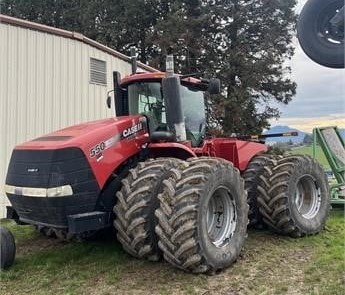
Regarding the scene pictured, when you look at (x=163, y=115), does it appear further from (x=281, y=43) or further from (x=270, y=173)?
(x=281, y=43)

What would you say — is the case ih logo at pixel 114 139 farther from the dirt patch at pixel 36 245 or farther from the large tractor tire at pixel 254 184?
Answer: the dirt patch at pixel 36 245

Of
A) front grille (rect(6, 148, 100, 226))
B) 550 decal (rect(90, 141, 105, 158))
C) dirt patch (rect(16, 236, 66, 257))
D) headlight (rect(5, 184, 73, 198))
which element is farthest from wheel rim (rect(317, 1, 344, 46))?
dirt patch (rect(16, 236, 66, 257))

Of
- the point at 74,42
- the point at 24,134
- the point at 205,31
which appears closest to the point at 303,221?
the point at 24,134

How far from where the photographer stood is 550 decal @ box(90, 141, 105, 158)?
4680 mm

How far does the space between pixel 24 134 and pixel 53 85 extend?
119 cm

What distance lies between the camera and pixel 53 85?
30.2ft

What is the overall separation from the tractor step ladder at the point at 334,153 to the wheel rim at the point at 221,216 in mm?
3368

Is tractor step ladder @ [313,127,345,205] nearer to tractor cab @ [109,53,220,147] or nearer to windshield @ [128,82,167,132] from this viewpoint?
tractor cab @ [109,53,220,147]

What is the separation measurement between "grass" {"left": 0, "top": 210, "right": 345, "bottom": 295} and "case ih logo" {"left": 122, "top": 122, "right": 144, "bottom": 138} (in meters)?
1.34

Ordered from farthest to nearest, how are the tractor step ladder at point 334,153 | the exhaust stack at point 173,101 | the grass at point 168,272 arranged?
the tractor step ladder at point 334,153 < the exhaust stack at point 173,101 < the grass at point 168,272

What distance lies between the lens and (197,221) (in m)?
4.40

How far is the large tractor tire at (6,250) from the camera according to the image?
5012 millimetres

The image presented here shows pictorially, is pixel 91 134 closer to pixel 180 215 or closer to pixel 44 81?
pixel 180 215

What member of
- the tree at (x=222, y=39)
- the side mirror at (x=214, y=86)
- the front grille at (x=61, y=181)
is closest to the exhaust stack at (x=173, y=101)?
the side mirror at (x=214, y=86)
